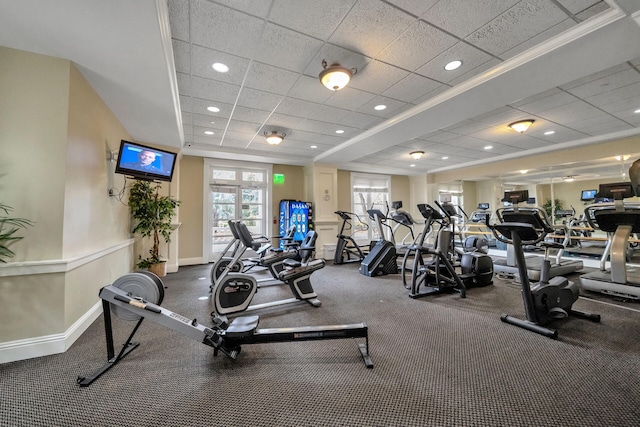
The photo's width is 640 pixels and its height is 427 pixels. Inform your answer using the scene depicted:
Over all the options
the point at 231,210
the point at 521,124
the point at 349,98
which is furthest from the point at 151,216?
the point at 521,124

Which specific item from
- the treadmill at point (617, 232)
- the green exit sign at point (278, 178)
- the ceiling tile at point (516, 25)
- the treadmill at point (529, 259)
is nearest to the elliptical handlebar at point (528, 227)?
the treadmill at point (529, 259)

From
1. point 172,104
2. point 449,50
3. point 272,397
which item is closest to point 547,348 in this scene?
point 272,397

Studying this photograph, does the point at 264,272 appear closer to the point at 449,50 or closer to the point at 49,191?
the point at 49,191

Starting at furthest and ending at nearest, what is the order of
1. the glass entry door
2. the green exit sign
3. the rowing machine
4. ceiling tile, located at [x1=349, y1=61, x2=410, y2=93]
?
the green exit sign
the glass entry door
ceiling tile, located at [x1=349, y1=61, x2=410, y2=93]
the rowing machine

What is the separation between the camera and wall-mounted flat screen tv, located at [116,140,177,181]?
343cm

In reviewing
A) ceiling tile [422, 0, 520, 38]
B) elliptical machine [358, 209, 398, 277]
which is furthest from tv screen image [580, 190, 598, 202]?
ceiling tile [422, 0, 520, 38]

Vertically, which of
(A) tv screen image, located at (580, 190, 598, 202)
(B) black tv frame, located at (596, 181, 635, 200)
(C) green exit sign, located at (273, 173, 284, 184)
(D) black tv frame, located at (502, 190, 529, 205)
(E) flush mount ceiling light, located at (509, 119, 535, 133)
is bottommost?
A: (D) black tv frame, located at (502, 190, 529, 205)

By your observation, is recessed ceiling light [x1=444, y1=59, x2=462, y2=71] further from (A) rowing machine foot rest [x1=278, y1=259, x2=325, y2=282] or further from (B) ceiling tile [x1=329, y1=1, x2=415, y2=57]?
(A) rowing machine foot rest [x1=278, y1=259, x2=325, y2=282]

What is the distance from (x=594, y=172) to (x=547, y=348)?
21.8ft

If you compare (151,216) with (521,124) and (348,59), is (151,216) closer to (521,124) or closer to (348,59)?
(348,59)

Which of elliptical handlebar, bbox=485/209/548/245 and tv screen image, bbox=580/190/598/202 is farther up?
tv screen image, bbox=580/190/598/202

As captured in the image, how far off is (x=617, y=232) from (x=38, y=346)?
661cm

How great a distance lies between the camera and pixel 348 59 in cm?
288

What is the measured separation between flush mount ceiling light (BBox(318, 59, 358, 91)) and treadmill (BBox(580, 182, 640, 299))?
357cm
